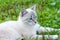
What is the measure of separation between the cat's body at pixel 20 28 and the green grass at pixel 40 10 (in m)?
0.35

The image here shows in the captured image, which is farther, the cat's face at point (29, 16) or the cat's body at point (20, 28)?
the cat's face at point (29, 16)

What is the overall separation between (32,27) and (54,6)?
1.51 metres

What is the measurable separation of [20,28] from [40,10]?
0.95 metres

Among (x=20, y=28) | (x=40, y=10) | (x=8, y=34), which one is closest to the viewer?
(x=8, y=34)

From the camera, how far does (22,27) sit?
542cm

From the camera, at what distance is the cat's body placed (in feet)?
16.7

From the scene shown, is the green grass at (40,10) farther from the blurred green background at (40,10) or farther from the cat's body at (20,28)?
the cat's body at (20,28)

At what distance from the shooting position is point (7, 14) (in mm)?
6488

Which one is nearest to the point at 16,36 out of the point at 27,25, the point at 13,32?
the point at 13,32

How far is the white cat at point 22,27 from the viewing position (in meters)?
5.09

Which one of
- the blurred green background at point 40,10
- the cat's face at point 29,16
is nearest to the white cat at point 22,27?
the cat's face at point 29,16

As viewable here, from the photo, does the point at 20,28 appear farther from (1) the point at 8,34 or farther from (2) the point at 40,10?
(2) the point at 40,10

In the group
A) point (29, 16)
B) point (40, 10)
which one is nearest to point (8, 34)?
point (29, 16)

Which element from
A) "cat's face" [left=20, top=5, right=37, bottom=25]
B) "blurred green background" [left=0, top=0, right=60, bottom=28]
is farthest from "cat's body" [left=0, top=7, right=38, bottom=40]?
"blurred green background" [left=0, top=0, right=60, bottom=28]
